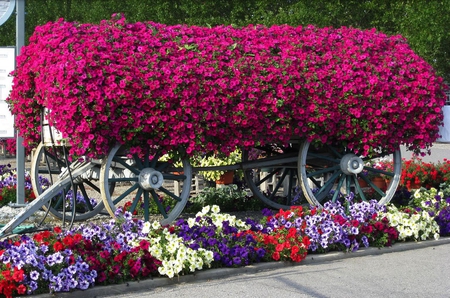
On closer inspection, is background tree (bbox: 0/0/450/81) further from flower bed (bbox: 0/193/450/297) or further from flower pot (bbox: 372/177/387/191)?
flower bed (bbox: 0/193/450/297)

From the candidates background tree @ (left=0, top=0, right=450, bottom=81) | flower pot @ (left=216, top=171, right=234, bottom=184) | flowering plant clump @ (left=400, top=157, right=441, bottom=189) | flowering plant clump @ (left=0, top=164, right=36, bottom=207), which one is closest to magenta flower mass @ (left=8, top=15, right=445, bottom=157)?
flowering plant clump @ (left=0, top=164, right=36, bottom=207)

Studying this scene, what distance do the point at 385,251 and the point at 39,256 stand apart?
347cm

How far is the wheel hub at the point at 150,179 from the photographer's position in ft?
24.0

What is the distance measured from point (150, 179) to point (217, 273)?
155 centimetres

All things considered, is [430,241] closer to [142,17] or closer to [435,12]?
[435,12]

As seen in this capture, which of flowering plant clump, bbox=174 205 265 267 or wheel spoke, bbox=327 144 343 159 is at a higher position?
wheel spoke, bbox=327 144 343 159

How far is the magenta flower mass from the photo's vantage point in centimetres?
679

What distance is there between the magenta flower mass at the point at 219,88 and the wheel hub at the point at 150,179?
318 mm

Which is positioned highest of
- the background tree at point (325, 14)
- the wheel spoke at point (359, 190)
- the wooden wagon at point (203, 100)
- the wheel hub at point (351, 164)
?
the background tree at point (325, 14)

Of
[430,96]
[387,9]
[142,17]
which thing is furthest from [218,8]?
[430,96]

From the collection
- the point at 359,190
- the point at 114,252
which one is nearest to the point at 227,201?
the point at 359,190

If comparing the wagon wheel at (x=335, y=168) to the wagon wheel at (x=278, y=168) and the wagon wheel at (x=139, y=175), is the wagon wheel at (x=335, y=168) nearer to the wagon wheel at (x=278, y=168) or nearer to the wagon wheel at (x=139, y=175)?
the wagon wheel at (x=278, y=168)

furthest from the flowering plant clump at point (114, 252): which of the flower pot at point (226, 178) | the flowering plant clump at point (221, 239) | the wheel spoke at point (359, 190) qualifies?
the flower pot at point (226, 178)

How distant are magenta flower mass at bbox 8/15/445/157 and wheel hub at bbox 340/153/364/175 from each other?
137 millimetres
